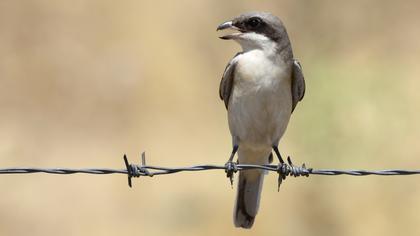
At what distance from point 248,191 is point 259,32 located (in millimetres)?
1549

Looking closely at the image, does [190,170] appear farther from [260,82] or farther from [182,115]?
[182,115]

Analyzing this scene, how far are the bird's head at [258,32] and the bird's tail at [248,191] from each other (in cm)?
108

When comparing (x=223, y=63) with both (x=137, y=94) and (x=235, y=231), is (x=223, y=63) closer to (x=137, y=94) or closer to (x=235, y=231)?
(x=137, y=94)

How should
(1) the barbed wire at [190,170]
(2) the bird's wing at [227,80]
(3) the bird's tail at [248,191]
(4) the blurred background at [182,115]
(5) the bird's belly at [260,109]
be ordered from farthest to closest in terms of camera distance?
1. (4) the blurred background at [182,115]
2. (3) the bird's tail at [248,191]
3. (2) the bird's wing at [227,80]
4. (5) the bird's belly at [260,109]
5. (1) the barbed wire at [190,170]

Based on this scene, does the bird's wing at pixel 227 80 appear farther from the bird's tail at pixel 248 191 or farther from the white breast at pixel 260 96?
the bird's tail at pixel 248 191

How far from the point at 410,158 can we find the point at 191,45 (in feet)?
12.9

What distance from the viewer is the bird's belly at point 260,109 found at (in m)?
9.45

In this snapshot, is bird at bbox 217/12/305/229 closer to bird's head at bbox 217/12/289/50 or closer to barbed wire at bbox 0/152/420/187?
bird's head at bbox 217/12/289/50

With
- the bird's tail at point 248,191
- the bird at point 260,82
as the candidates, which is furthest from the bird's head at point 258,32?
the bird's tail at point 248,191

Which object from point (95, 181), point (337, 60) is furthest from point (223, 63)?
point (95, 181)

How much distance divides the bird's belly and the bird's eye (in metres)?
0.49

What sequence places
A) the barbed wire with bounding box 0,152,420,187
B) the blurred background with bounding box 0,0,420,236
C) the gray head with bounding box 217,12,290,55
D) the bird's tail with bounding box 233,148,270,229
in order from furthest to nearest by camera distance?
1. the blurred background with bounding box 0,0,420,236
2. the bird's tail with bounding box 233,148,270,229
3. the gray head with bounding box 217,12,290,55
4. the barbed wire with bounding box 0,152,420,187

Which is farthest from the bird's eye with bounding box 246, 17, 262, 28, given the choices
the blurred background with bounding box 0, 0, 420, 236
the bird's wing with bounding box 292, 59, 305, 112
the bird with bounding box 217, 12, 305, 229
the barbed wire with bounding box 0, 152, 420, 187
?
the blurred background with bounding box 0, 0, 420, 236

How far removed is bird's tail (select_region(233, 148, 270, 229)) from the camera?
9977 millimetres
